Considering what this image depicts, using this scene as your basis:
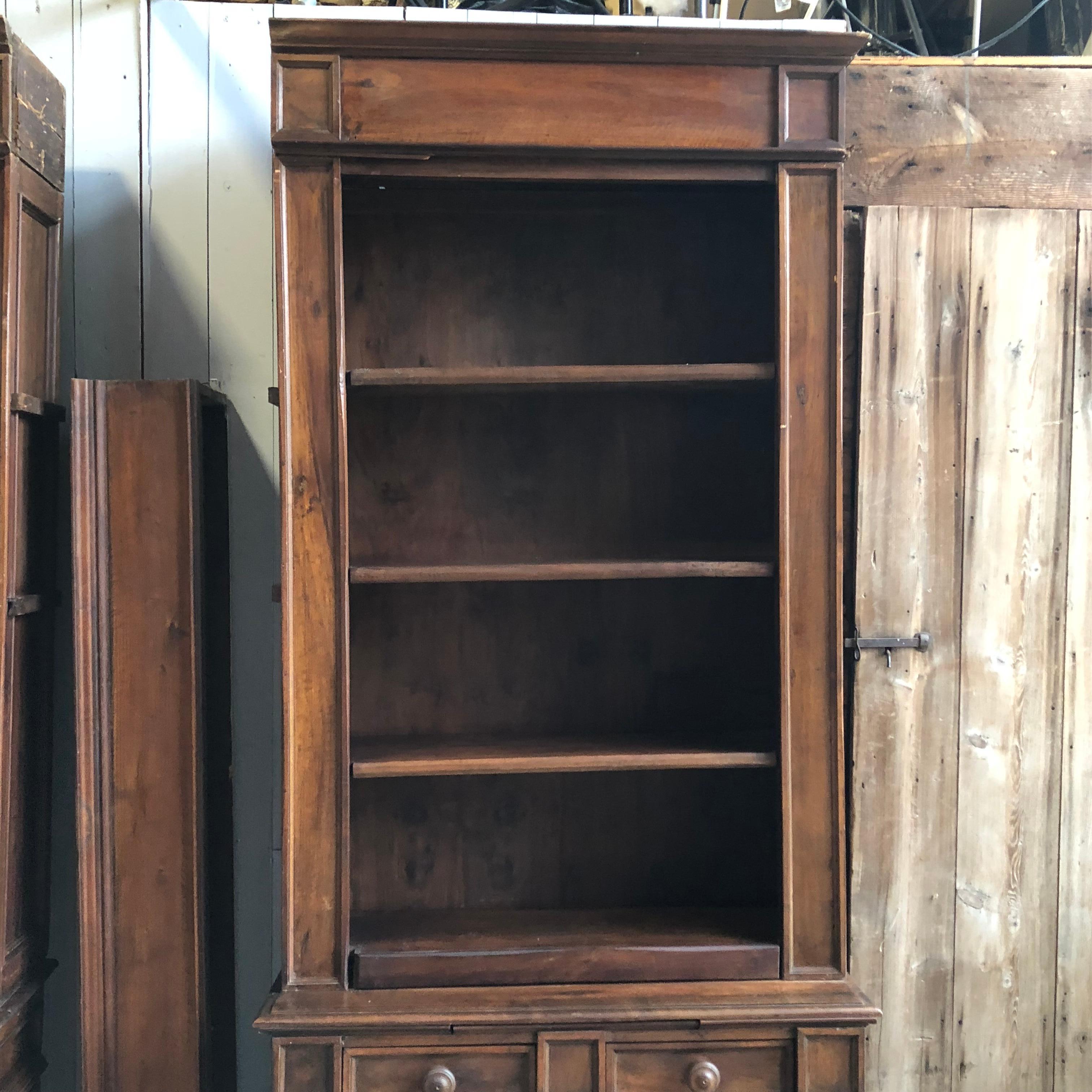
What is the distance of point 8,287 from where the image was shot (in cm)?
146

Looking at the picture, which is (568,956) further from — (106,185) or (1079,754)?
(106,185)

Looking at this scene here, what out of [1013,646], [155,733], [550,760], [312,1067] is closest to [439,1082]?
[312,1067]

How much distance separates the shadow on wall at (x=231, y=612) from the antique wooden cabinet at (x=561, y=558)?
0.75 ft

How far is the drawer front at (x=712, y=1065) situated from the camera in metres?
1.38

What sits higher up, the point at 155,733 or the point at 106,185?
the point at 106,185

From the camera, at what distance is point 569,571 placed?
143 centimetres

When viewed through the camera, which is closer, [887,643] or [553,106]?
[553,106]

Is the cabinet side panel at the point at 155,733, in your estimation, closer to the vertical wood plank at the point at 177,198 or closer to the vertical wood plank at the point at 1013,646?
the vertical wood plank at the point at 177,198

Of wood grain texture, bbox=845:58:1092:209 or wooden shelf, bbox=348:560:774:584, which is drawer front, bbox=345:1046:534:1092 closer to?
wooden shelf, bbox=348:560:774:584

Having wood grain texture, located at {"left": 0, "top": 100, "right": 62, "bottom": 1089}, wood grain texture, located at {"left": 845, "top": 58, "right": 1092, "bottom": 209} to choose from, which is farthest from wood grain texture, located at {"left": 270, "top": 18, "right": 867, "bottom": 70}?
wood grain texture, located at {"left": 0, "top": 100, "right": 62, "bottom": 1089}

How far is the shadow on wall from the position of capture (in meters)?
1.74

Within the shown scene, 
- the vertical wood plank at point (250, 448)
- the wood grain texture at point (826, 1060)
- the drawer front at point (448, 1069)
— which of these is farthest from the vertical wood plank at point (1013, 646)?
the vertical wood plank at point (250, 448)

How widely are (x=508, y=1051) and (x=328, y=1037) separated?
0.29 meters

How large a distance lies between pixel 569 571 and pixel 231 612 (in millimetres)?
801
